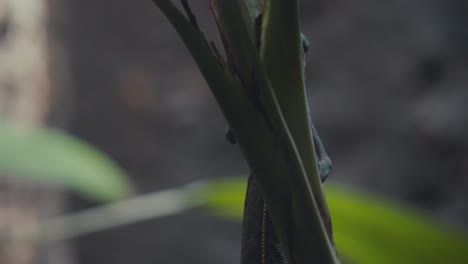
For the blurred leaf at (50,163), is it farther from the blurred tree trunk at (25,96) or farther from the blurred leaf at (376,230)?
the blurred tree trunk at (25,96)

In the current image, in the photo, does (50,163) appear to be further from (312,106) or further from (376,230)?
(312,106)

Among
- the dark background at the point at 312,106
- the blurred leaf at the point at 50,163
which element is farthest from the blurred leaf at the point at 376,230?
the dark background at the point at 312,106

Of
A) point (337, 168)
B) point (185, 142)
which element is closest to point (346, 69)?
point (337, 168)

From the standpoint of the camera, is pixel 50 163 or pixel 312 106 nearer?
pixel 50 163

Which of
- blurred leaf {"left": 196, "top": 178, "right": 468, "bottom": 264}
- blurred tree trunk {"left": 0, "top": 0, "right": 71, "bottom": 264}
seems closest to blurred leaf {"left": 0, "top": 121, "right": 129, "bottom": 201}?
blurred leaf {"left": 196, "top": 178, "right": 468, "bottom": 264}

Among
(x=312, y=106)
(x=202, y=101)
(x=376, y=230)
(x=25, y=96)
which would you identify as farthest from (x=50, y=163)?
(x=202, y=101)

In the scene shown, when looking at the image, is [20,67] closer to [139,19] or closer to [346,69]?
[139,19]
